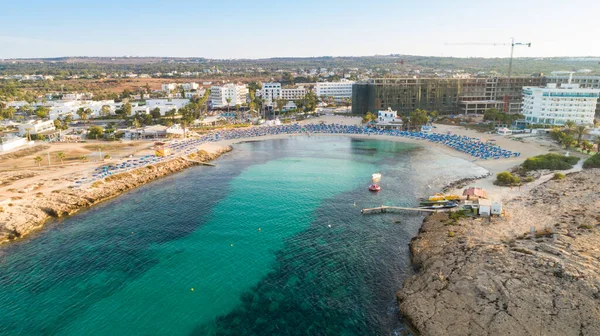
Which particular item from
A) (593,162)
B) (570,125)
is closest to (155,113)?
(593,162)

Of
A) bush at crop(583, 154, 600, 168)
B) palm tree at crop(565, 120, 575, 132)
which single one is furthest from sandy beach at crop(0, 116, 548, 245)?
palm tree at crop(565, 120, 575, 132)

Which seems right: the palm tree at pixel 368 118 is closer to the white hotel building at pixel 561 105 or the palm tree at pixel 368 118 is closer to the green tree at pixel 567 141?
the white hotel building at pixel 561 105

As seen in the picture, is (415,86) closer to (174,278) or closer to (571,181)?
(571,181)

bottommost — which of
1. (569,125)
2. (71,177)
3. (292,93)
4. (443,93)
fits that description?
(71,177)

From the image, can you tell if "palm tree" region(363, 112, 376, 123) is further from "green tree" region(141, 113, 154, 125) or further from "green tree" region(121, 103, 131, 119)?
"green tree" region(121, 103, 131, 119)

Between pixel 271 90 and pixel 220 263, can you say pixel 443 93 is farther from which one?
pixel 220 263

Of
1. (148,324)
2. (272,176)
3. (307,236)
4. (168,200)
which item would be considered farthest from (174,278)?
(272,176)

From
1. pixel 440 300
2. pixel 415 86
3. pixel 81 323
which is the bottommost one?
pixel 81 323
